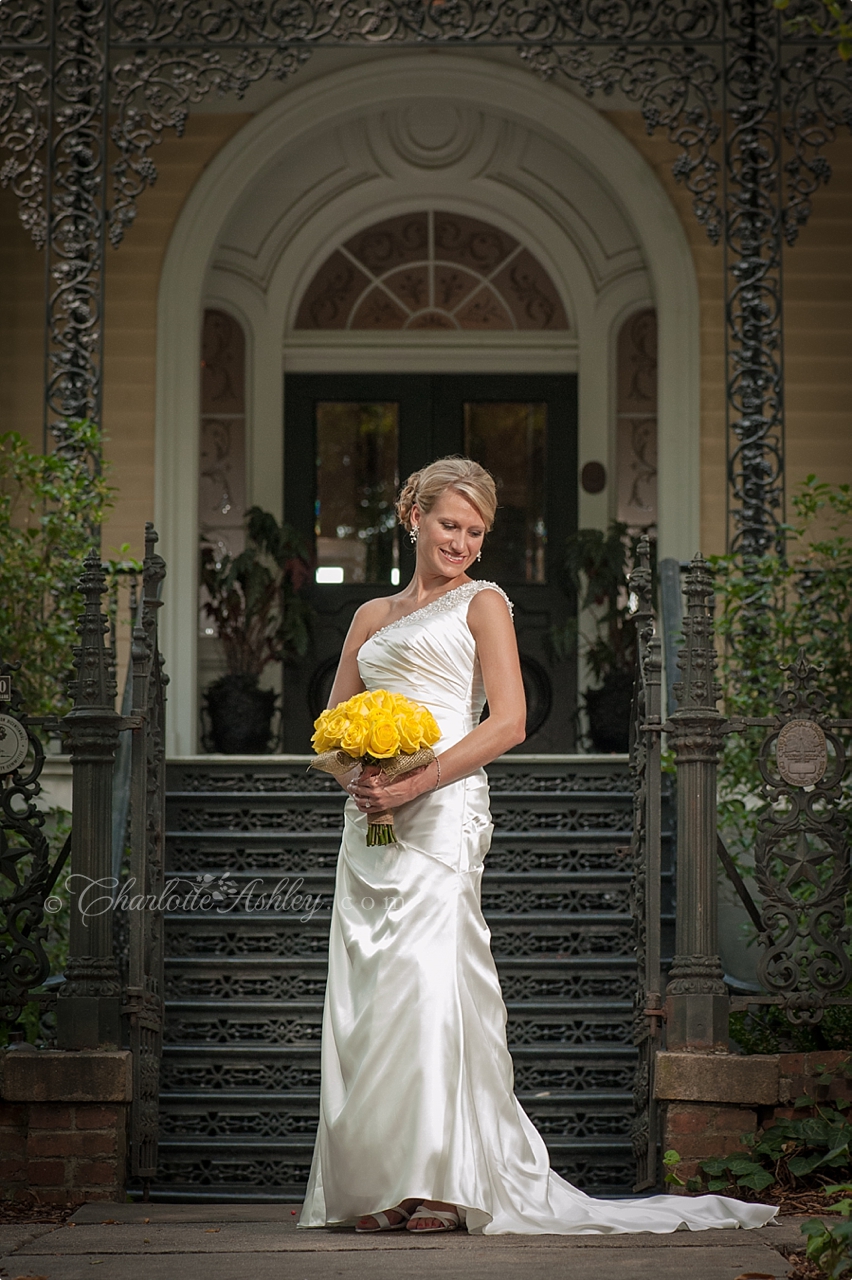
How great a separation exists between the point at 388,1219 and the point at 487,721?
1.34m

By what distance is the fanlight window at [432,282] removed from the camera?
35.6ft

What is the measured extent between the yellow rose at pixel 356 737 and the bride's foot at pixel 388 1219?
1180 mm

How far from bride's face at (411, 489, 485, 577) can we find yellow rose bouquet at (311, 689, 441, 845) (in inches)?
17.4

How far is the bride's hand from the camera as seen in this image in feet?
13.9

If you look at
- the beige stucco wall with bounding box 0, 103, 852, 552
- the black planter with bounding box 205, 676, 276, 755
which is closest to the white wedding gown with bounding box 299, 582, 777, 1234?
the black planter with bounding box 205, 676, 276, 755

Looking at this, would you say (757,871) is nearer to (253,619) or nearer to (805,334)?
(253,619)

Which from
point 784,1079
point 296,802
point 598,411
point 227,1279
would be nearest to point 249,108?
point 598,411

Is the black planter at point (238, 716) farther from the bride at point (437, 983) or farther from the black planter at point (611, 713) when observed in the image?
the bride at point (437, 983)

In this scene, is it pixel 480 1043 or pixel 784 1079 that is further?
pixel 784 1079

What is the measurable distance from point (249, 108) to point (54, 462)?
373 centimetres

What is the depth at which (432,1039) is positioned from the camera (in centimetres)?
415

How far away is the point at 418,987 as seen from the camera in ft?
13.7

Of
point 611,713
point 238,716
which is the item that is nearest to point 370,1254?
point 611,713

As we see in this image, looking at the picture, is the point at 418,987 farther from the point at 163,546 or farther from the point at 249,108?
the point at 249,108
